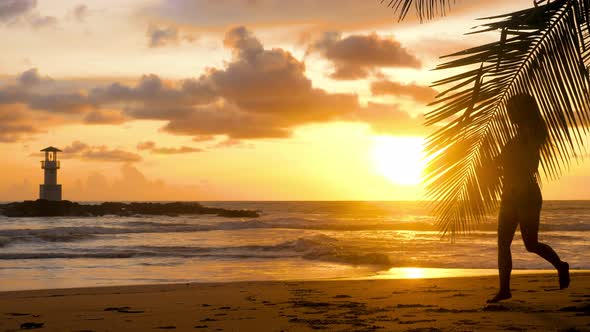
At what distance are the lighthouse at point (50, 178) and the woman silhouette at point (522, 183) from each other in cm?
5984

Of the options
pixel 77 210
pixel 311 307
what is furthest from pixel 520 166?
pixel 77 210

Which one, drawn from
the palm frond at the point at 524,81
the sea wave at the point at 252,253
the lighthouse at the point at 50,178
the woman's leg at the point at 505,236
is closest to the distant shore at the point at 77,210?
the lighthouse at the point at 50,178

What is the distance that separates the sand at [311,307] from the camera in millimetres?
5461

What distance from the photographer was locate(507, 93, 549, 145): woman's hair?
11.7ft

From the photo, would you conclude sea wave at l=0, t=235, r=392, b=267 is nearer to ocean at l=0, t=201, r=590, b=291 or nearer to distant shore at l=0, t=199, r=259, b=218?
ocean at l=0, t=201, r=590, b=291

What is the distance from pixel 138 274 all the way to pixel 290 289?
497 cm

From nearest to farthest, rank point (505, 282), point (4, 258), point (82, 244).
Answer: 1. point (505, 282)
2. point (4, 258)
3. point (82, 244)

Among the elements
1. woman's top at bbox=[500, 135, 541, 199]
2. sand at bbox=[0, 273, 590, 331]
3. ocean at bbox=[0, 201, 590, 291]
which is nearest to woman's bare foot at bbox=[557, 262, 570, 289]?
sand at bbox=[0, 273, 590, 331]

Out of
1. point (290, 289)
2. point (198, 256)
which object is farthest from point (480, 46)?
point (198, 256)

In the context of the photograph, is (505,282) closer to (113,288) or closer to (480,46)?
(480,46)

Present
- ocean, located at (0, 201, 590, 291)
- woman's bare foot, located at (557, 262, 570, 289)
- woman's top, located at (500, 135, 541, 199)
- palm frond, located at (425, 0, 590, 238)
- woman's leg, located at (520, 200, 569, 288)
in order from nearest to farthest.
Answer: palm frond, located at (425, 0, 590, 238), woman's top, located at (500, 135, 541, 199), woman's leg, located at (520, 200, 569, 288), woman's bare foot, located at (557, 262, 570, 289), ocean, located at (0, 201, 590, 291)

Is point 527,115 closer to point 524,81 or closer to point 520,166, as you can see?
point 524,81

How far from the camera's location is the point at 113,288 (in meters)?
10.1

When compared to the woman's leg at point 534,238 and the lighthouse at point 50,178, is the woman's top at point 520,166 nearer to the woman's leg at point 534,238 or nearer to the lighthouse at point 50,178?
the woman's leg at point 534,238
